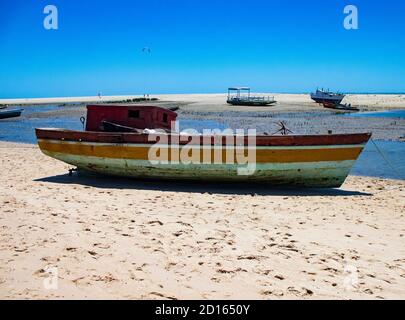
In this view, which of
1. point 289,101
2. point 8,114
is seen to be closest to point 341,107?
point 289,101

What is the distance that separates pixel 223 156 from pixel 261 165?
1.00 meters

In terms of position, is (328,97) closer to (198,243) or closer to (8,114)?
(8,114)

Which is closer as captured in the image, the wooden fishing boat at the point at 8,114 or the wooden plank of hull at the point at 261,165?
the wooden plank of hull at the point at 261,165

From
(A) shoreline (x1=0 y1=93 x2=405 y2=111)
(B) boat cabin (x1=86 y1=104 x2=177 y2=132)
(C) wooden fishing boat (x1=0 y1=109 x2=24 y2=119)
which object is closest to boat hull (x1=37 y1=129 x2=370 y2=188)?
(B) boat cabin (x1=86 y1=104 x2=177 y2=132)

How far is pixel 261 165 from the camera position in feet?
30.6

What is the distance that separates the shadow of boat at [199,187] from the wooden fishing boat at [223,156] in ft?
0.77

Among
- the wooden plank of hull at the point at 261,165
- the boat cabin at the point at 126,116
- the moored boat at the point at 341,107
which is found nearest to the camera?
the wooden plank of hull at the point at 261,165

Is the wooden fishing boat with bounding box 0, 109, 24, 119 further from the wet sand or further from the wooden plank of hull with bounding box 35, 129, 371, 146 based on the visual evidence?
the wooden plank of hull with bounding box 35, 129, 371, 146

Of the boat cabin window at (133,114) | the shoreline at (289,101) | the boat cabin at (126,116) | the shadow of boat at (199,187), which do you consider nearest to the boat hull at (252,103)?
the shoreline at (289,101)

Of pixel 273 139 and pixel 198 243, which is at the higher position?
pixel 273 139

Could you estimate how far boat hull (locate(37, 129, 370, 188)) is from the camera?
9.24 meters

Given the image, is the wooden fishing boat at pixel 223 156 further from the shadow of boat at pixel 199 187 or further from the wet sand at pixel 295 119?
the wet sand at pixel 295 119

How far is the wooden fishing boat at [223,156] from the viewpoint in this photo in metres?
9.23
